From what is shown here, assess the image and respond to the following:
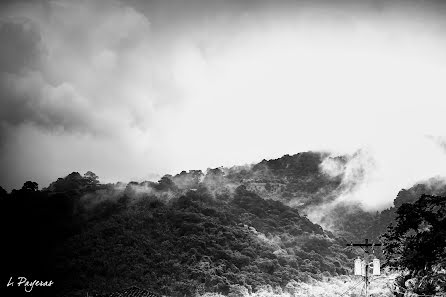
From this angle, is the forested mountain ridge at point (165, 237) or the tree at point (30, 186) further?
the tree at point (30, 186)

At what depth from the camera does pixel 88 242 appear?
56875mm

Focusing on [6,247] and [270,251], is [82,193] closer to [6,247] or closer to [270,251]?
[6,247]

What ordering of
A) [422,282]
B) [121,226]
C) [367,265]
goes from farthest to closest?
[121,226] → [422,282] → [367,265]

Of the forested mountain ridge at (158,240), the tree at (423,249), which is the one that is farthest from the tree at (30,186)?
the tree at (423,249)

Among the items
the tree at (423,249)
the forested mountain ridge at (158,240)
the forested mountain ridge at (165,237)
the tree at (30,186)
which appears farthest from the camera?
the tree at (30,186)

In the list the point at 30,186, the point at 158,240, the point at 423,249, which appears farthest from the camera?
the point at 30,186

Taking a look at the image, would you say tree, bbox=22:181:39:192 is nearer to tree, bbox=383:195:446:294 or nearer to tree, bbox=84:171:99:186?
tree, bbox=84:171:99:186

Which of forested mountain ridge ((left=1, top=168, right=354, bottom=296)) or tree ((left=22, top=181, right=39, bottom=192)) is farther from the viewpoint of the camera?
tree ((left=22, top=181, right=39, bottom=192))

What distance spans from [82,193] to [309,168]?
5881cm

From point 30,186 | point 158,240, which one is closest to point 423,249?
point 158,240

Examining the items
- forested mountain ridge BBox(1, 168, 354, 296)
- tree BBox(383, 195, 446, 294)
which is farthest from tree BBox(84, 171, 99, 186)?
tree BBox(383, 195, 446, 294)

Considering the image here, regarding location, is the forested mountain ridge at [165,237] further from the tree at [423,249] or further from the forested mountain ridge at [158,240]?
the tree at [423,249]

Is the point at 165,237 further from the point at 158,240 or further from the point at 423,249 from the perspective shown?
the point at 423,249

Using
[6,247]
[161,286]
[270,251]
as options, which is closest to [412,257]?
[161,286]
